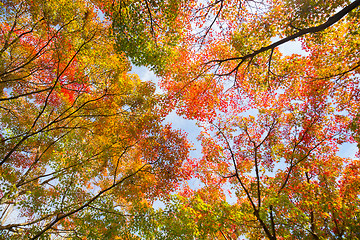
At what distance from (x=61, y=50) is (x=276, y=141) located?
10.6 metres

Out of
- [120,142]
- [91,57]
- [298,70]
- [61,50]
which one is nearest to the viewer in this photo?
[61,50]

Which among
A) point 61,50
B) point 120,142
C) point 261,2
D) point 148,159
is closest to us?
point 261,2

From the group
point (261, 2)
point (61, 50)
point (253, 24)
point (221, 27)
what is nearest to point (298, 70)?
point (253, 24)

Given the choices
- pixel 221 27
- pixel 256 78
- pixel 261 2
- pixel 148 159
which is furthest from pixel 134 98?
pixel 261 2

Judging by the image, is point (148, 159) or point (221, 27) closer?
point (221, 27)

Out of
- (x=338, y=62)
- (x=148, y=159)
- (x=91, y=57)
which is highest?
(x=91, y=57)

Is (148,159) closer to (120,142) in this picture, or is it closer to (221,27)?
(120,142)

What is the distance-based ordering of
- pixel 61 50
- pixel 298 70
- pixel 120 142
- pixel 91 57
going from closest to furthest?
pixel 61 50 < pixel 91 57 < pixel 298 70 < pixel 120 142

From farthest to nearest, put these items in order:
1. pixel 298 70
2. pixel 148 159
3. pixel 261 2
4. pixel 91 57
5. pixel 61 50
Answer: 1. pixel 148 159
2. pixel 298 70
3. pixel 91 57
4. pixel 61 50
5. pixel 261 2

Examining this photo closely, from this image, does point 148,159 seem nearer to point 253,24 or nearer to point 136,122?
point 136,122

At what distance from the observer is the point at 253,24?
6086mm

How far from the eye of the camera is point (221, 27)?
6297mm

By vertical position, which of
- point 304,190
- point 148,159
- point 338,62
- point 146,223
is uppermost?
point 338,62

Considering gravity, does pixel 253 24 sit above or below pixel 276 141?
above
